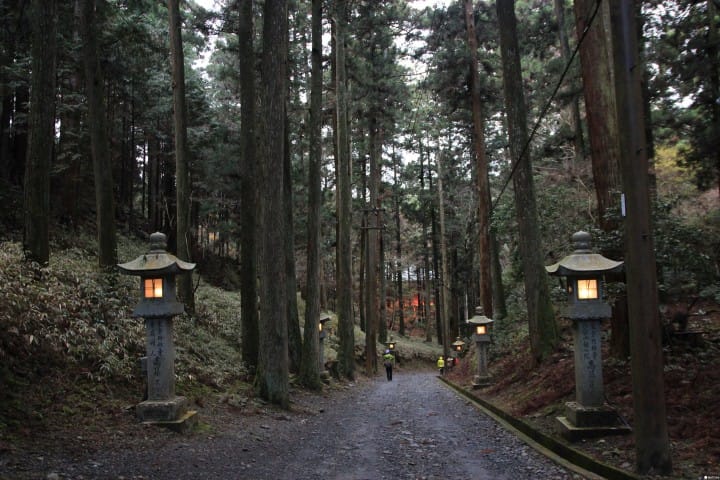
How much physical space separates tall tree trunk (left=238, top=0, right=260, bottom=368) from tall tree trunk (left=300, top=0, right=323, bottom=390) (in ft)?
7.08

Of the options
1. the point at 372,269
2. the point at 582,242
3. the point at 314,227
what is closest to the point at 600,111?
the point at 582,242

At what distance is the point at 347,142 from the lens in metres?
20.1

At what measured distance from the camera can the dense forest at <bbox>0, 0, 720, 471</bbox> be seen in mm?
7750

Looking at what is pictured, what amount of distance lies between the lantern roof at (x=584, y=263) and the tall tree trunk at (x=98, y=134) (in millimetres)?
9386

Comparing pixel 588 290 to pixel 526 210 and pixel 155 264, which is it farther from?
pixel 155 264

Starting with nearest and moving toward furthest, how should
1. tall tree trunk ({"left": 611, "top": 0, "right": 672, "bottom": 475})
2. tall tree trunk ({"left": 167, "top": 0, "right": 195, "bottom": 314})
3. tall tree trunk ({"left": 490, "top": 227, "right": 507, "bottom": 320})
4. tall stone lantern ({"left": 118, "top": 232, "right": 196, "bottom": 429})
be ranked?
tall tree trunk ({"left": 611, "top": 0, "right": 672, "bottom": 475})
tall stone lantern ({"left": 118, "top": 232, "right": 196, "bottom": 429})
tall tree trunk ({"left": 167, "top": 0, "right": 195, "bottom": 314})
tall tree trunk ({"left": 490, "top": 227, "right": 507, "bottom": 320})

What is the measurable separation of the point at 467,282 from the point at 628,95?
3841 cm

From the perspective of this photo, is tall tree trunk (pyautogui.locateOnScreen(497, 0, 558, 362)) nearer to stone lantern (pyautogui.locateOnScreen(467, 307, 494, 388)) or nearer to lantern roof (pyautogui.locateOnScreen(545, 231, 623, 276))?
stone lantern (pyautogui.locateOnScreen(467, 307, 494, 388))

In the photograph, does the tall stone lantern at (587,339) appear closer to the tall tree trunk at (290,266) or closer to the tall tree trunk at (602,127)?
A: the tall tree trunk at (602,127)

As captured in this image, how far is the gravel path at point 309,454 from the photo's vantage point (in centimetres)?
546

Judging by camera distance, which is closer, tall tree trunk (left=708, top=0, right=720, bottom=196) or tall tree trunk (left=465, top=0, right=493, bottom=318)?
tall tree trunk (left=708, top=0, right=720, bottom=196)

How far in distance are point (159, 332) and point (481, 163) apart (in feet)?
47.8

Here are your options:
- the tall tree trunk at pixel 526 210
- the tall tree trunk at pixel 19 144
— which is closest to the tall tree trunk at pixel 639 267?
the tall tree trunk at pixel 526 210

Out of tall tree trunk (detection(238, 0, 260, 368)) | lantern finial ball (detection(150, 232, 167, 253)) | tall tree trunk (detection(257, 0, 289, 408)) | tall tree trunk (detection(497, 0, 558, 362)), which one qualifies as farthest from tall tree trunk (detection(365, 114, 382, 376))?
lantern finial ball (detection(150, 232, 167, 253))
